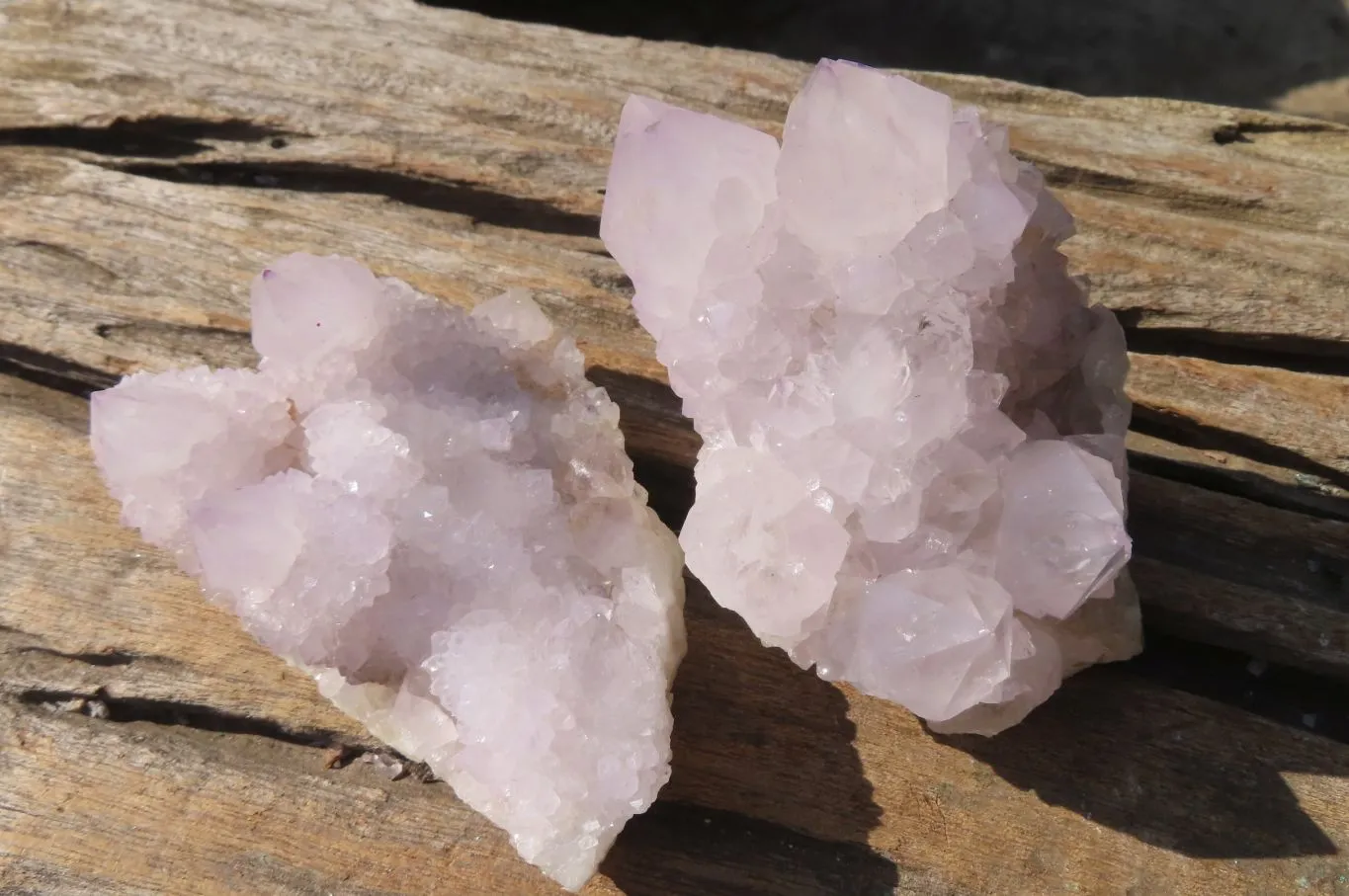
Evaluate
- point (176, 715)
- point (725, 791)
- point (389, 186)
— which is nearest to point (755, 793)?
point (725, 791)

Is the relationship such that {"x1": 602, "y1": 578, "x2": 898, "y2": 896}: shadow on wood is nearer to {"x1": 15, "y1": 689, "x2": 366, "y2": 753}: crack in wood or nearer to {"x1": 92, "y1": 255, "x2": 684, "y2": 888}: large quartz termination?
{"x1": 92, "y1": 255, "x2": 684, "y2": 888}: large quartz termination

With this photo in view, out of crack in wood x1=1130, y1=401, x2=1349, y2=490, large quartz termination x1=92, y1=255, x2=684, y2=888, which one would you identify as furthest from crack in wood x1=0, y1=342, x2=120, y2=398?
crack in wood x1=1130, y1=401, x2=1349, y2=490

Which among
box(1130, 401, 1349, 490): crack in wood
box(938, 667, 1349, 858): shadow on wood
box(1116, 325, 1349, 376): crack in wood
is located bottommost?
box(938, 667, 1349, 858): shadow on wood

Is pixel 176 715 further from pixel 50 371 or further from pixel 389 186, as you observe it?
pixel 389 186

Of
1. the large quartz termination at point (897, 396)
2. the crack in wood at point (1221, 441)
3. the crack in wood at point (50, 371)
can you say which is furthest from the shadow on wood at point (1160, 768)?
the crack in wood at point (50, 371)

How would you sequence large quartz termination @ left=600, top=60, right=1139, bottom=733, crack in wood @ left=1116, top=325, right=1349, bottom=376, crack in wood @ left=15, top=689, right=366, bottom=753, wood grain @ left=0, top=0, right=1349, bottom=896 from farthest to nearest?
crack in wood @ left=1116, top=325, right=1349, bottom=376 → crack in wood @ left=15, top=689, right=366, bottom=753 → wood grain @ left=0, top=0, right=1349, bottom=896 → large quartz termination @ left=600, top=60, right=1139, bottom=733

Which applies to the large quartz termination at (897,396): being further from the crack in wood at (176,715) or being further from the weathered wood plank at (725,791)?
the crack in wood at (176,715)

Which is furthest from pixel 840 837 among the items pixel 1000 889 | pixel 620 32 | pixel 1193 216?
pixel 620 32
